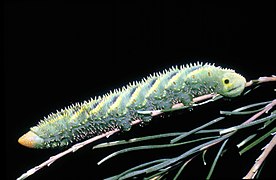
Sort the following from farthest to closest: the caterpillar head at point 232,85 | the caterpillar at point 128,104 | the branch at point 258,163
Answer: the caterpillar at point 128,104 → the caterpillar head at point 232,85 → the branch at point 258,163

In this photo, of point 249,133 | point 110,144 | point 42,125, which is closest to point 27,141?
point 42,125

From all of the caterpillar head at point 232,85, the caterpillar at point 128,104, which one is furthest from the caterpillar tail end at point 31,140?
the caterpillar head at point 232,85

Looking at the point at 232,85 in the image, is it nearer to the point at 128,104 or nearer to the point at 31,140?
the point at 128,104

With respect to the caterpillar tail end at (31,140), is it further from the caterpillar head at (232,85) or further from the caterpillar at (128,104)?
the caterpillar head at (232,85)

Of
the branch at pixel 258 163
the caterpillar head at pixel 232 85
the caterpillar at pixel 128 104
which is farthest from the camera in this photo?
the caterpillar at pixel 128 104

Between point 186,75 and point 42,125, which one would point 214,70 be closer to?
point 186,75

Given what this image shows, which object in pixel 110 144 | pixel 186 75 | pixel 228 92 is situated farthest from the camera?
pixel 186 75

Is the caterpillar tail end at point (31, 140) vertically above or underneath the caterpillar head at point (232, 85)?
underneath

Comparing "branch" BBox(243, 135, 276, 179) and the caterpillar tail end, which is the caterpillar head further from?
the caterpillar tail end
